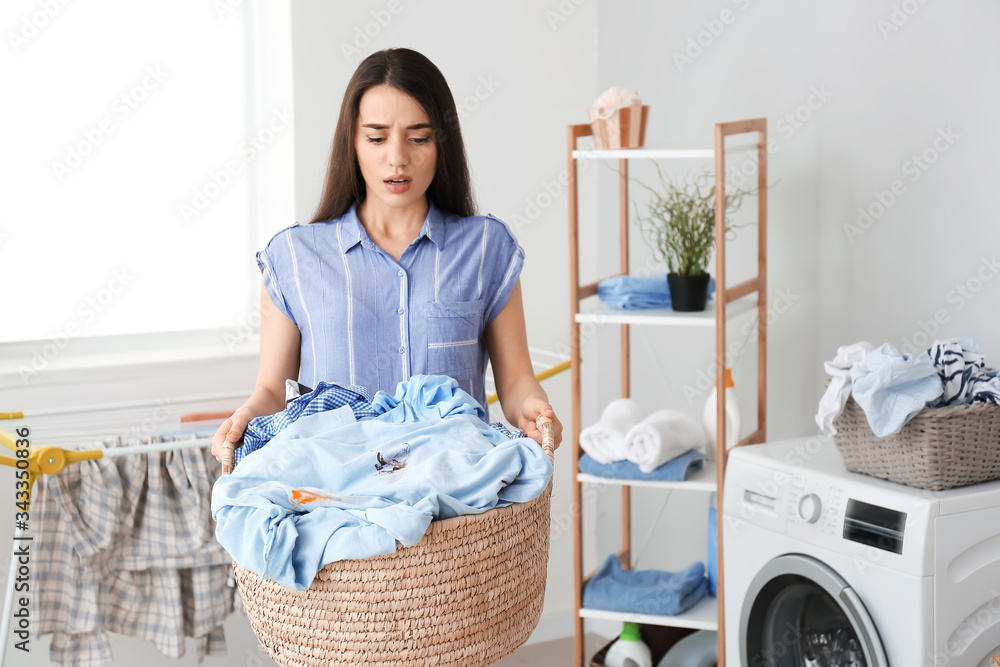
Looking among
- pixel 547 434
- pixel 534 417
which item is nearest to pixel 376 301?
pixel 534 417

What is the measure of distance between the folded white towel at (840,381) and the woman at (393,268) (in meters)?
0.56

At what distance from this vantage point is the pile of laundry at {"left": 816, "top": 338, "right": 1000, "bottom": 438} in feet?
5.39

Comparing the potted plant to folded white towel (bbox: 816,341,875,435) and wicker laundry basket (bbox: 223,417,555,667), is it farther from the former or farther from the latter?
wicker laundry basket (bbox: 223,417,555,667)

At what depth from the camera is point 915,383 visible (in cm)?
166

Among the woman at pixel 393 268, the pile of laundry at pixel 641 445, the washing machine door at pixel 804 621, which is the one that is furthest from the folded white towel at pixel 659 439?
the woman at pixel 393 268

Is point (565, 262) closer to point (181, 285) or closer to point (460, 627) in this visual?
point (181, 285)

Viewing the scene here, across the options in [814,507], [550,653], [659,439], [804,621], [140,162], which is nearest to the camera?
[814,507]

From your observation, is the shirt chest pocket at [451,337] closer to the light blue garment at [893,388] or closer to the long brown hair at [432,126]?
the long brown hair at [432,126]

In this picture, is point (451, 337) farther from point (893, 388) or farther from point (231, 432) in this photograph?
point (893, 388)

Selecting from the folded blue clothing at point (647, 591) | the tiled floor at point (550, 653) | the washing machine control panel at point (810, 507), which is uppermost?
the washing machine control panel at point (810, 507)

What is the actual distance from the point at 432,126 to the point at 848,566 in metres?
1.08

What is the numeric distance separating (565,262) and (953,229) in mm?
1260

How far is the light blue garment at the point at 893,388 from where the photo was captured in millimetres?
1640

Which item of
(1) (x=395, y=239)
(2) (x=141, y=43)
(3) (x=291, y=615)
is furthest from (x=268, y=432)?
(2) (x=141, y=43)
